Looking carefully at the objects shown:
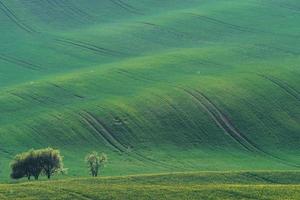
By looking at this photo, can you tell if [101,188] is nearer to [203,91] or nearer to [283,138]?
[283,138]

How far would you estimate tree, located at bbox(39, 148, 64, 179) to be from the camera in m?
75.0

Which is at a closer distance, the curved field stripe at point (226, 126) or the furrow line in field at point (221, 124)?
the curved field stripe at point (226, 126)

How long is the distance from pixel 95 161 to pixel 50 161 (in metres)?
5.01

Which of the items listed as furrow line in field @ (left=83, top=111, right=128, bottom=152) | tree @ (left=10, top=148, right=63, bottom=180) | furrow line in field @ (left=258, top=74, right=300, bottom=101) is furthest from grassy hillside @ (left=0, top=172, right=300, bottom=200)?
furrow line in field @ (left=258, top=74, right=300, bottom=101)

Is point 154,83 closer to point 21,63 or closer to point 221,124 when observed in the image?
point 221,124

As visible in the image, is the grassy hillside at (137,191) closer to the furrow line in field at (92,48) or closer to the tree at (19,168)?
the tree at (19,168)

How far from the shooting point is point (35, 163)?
74.9 m

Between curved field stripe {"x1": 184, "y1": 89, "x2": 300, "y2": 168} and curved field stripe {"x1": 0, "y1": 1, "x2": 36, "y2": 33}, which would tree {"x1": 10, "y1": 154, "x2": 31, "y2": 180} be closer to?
curved field stripe {"x1": 184, "y1": 89, "x2": 300, "y2": 168}

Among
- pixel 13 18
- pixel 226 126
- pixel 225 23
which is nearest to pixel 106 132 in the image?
pixel 226 126

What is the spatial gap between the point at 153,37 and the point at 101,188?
6979 centimetres

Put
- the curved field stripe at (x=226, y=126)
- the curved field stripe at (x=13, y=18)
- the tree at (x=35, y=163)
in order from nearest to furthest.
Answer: the tree at (x=35, y=163), the curved field stripe at (x=226, y=126), the curved field stripe at (x=13, y=18)

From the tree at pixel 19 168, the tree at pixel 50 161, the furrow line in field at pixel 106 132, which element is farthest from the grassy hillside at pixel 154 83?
the tree at pixel 19 168

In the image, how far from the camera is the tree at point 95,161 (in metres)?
78.1

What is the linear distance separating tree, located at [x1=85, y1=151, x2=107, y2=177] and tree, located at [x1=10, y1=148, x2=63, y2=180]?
356 cm
